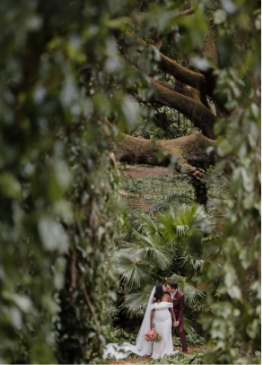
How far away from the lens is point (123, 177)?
313cm

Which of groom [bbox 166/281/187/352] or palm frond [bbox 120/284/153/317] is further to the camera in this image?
palm frond [bbox 120/284/153/317]

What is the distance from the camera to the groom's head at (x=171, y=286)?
Result: 28.8 ft

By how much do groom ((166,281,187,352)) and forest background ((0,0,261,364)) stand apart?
574 cm

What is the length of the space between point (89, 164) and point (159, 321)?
7.11m

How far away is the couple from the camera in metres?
8.98

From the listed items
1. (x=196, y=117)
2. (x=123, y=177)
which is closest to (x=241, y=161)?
(x=123, y=177)

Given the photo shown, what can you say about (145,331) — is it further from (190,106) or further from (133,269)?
(190,106)

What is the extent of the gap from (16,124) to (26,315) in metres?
0.53

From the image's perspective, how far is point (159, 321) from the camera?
925 cm

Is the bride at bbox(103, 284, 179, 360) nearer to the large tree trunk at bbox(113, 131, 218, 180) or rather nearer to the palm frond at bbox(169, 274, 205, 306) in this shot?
the palm frond at bbox(169, 274, 205, 306)

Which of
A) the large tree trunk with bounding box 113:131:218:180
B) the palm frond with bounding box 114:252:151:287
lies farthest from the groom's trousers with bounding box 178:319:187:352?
the large tree trunk with bounding box 113:131:218:180

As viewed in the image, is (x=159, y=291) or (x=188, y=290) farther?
(x=188, y=290)

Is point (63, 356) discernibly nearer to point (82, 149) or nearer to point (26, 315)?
point (82, 149)

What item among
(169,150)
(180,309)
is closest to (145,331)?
(180,309)
